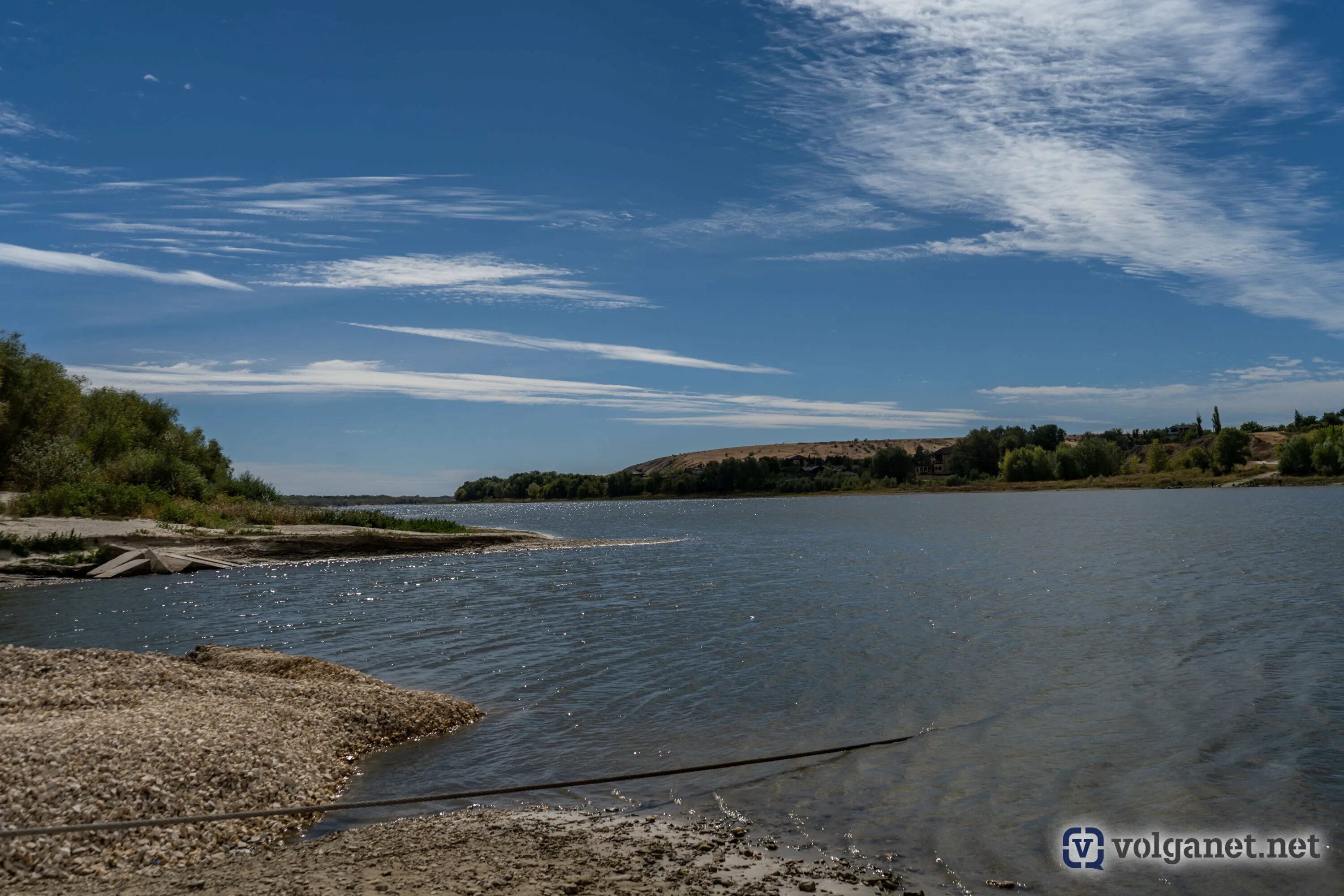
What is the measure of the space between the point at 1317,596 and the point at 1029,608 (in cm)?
785

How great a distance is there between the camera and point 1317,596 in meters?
23.3

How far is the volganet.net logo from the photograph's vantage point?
25.3 ft

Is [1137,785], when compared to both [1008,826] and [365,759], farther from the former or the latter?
[365,759]

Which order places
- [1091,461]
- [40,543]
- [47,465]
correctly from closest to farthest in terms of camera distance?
[40,543], [47,465], [1091,461]

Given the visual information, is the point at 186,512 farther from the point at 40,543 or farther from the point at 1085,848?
the point at 1085,848

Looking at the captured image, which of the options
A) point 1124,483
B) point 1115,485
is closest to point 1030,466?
point 1115,485

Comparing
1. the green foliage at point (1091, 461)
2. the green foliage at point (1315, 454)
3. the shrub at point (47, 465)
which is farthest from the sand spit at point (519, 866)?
the green foliage at point (1091, 461)

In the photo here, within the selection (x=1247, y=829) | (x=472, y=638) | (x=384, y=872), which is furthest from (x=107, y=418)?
(x=1247, y=829)

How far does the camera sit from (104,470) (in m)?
53.0

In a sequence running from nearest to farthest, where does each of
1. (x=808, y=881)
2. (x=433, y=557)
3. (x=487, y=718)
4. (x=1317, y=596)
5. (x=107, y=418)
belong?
1. (x=808, y=881)
2. (x=487, y=718)
3. (x=1317, y=596)
4. (x=433, y=557)
5. (x=107, y=418)

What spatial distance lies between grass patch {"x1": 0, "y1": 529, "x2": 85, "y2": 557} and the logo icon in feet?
126

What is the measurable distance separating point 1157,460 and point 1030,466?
2578 centimetres

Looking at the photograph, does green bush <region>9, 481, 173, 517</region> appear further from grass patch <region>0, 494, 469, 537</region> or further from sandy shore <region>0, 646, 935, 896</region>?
sandy shore <region>0, 646, 935, 896</region>

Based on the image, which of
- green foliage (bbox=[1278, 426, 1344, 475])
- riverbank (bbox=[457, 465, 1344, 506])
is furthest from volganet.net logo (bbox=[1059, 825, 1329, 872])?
green foliage (bbox=[1278, 426, 1344, 475])
